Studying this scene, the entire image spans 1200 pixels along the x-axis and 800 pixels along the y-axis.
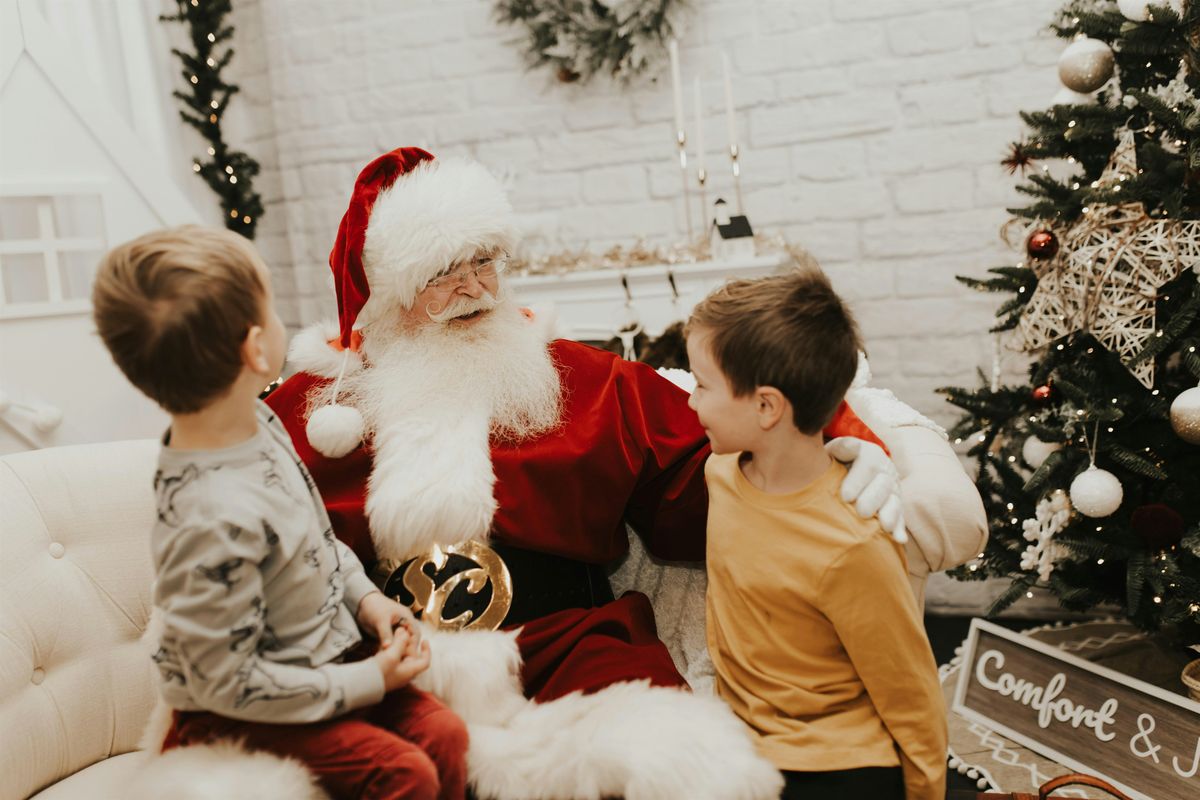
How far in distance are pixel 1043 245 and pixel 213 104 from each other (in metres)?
2.82

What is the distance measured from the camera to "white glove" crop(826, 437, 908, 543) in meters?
1.33

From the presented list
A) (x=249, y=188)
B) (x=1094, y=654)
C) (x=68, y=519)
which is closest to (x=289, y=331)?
(x=249, y=188)

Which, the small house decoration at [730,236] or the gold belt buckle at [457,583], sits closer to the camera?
the gold belt buckle at [457,583]

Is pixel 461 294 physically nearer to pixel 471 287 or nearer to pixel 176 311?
pixel 471 287

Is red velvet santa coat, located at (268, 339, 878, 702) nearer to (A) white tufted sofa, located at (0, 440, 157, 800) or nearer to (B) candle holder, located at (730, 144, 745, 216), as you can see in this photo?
(A) white tufted sofa, located at (0, 440, 157, 800)

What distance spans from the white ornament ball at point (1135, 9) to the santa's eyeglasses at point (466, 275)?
145 cm

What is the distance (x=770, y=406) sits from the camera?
1320 mm

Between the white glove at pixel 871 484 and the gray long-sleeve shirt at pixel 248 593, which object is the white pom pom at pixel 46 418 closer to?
the gray long-sleeve shirt at pixel 248 593

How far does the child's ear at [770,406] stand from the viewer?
1.31 m

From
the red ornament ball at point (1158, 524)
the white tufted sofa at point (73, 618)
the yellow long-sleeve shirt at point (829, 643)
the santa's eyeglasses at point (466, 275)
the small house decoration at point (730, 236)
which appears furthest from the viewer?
the small house decoration at point (730, 236)

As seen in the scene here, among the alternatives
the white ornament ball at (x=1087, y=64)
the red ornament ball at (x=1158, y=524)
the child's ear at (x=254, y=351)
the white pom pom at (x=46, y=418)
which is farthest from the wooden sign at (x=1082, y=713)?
the white pom pom at (x=46, y=418)

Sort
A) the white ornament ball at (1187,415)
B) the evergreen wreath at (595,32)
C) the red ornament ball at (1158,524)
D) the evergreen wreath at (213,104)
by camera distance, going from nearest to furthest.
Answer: the white ornament ball at (1187,415)
the red ornament ball at (1158,524)
the evergreen wreath at (595,32)
the evergreen wreath at (213,104)

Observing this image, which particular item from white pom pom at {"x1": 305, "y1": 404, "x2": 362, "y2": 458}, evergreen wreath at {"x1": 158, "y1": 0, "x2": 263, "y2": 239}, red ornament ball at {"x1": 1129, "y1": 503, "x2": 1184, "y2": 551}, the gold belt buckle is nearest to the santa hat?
white pom pom at {"x1": 305, "y1": 404, "x2": 362, "y2": 458}

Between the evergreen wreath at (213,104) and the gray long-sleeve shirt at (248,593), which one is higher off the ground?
the evergreen wreath at (213,104)
